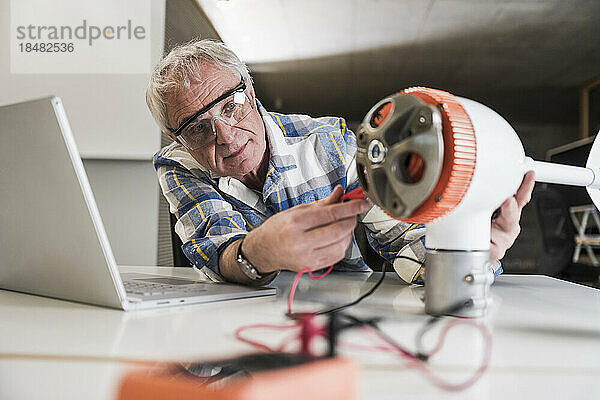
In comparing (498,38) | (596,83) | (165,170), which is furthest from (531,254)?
(165,170)

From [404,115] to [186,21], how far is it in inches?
124

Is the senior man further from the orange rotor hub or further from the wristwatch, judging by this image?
the orange rotor hub

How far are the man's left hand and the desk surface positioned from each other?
82mm

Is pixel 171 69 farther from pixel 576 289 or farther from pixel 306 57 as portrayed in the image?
pixel 306 57

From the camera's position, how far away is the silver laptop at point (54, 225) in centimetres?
61

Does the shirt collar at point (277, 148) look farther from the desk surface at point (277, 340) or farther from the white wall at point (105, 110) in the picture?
the white wall at point (105, 110)

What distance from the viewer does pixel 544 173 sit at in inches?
27.4

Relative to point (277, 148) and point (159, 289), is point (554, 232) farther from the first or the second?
point (159, 289)

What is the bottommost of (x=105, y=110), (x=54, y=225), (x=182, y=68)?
(x=54, y=225)

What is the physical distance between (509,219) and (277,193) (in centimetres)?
58

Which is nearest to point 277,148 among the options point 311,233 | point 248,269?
point 248,269

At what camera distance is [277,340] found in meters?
0.51

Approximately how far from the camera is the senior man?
0.98m

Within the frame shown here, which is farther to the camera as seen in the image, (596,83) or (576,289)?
(596,83)
